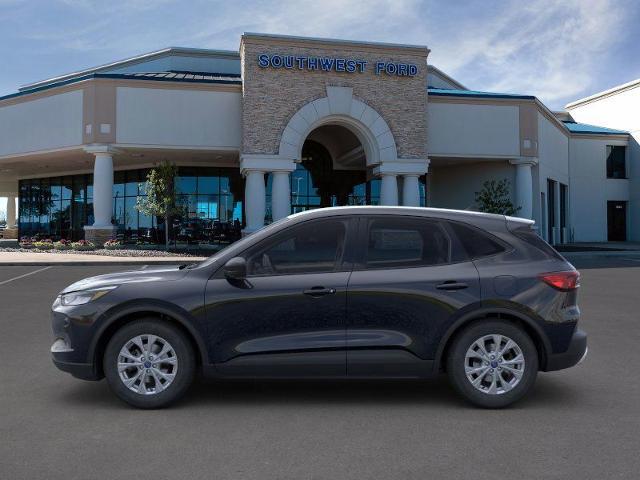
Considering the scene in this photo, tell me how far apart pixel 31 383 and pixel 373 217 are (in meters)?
3.62

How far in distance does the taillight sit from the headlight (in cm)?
362

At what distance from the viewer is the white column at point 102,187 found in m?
27.4

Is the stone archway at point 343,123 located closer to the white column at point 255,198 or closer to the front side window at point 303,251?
the white column at point 255,198

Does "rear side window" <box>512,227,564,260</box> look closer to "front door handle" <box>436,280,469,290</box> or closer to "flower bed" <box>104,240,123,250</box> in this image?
"front door handle" <box>436,280,469,290</box>

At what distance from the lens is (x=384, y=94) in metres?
27.4

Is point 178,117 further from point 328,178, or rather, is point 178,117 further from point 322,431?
point 322,431

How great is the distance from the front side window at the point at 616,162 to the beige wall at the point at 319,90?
2062 cm

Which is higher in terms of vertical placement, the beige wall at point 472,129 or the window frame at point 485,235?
the beige wall at point 472,129

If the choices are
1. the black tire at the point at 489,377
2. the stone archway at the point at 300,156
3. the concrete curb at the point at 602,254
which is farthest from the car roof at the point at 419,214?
the concrete curb at the point at 602,254

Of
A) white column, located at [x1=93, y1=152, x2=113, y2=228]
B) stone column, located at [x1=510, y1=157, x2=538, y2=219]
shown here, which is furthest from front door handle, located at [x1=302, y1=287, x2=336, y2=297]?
stone column, located at [x1=510, y1=157, x2=538, y2=219]

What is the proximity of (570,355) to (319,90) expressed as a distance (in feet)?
76.8

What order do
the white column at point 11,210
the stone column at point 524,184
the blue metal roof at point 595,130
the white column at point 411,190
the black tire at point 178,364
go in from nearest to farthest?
the black tire at point 178,364
the white column at point 411,190
the stone column at point 524,184
the blue metal roof at point 595,130
the white column at point 11,210

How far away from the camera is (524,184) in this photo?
101 ft

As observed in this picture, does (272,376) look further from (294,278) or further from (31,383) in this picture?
(31,383)
